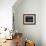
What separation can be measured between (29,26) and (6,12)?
1.56 m

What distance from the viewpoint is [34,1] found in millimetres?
5598

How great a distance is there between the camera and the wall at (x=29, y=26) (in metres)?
5.59

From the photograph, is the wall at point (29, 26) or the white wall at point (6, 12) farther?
the wall at point (29, 26)

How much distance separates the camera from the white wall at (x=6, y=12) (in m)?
4.43

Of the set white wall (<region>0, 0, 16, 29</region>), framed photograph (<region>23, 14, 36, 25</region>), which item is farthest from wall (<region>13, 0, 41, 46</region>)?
white wall (<region>0, 0, 16, 29</region>)

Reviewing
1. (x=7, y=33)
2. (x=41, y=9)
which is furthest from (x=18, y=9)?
(x=7, y=33)

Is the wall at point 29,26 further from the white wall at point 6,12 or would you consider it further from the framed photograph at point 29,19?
the white wall at point 6,12

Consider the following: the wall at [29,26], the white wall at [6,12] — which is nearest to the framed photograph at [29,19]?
the wall at [29,26]

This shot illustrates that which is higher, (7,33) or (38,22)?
(38,22)

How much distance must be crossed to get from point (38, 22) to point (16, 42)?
225 cm

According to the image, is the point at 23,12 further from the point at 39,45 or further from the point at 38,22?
the point at 39,45

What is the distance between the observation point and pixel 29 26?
18.4ft

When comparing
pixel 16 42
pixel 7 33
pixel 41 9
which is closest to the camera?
pixel 16 42

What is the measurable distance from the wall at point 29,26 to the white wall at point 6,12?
45.1 inches
